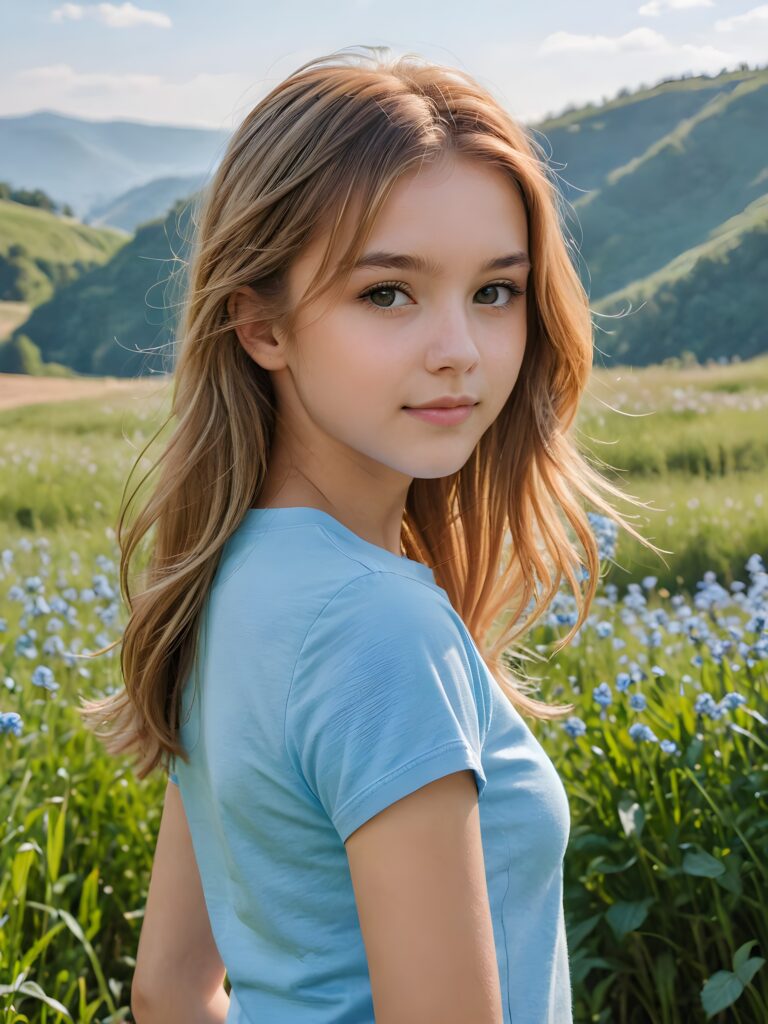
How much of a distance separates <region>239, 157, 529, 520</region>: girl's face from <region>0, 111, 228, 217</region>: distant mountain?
3.58 meters

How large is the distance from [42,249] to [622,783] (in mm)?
3877

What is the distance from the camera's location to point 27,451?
4.67 metres

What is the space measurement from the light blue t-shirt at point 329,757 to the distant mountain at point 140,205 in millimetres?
4185

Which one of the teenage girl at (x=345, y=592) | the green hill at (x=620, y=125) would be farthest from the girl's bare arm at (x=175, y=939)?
the green hill at (x=620, y=125)

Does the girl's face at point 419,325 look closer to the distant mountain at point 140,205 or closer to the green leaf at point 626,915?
the green leaf at point 626,915

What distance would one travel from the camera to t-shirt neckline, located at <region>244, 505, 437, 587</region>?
1142mm

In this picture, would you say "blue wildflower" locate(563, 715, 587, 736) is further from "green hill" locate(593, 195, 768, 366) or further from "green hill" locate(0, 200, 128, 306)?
"green hill" locate(0, 200, 128, 306)

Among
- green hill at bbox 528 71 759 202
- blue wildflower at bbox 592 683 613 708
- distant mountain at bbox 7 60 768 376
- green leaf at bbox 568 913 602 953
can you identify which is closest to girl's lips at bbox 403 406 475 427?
blue wildflower at bbox 592 683 613 708

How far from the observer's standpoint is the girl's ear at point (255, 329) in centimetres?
134

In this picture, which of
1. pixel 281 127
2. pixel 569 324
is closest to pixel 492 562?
pixel 569 324

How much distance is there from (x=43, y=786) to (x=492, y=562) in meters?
1.43

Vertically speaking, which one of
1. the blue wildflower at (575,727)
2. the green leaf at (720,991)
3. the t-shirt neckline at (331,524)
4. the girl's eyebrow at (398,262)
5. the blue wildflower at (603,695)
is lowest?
the green leaf at (720,991)

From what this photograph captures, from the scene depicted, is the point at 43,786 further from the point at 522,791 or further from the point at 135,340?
the point at 135,340

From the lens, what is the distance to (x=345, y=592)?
3.43 ft
